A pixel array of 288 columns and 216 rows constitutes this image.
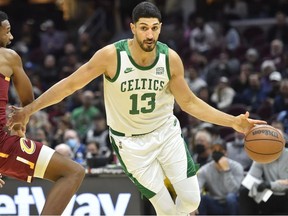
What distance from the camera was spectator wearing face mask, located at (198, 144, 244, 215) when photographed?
10047 millimetres

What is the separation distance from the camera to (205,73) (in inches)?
661

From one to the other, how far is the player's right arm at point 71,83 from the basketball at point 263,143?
142 cm

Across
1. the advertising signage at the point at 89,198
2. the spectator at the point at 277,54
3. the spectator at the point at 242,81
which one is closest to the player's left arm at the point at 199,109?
the advertising signage at the point at 89,198

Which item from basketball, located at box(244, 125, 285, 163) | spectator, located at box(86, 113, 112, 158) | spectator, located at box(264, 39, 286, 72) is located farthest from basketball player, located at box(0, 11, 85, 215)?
spectator, located at box(264, 39, 286, 72)

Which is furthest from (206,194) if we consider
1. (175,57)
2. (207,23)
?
(207,23)

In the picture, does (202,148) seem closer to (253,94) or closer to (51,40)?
(253,94)

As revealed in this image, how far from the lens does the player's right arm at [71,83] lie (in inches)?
273

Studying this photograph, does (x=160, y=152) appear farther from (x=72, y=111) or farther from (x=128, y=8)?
(x=128, y=8)

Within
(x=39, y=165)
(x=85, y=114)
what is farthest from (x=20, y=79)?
(x=85, y=114)

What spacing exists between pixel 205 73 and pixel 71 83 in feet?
32.9

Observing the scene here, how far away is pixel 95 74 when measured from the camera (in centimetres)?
693

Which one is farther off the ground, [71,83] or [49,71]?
[71,83]

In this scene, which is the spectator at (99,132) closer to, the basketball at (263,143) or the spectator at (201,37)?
the spectator at (201,37)

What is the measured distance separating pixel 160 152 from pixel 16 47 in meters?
13.4
